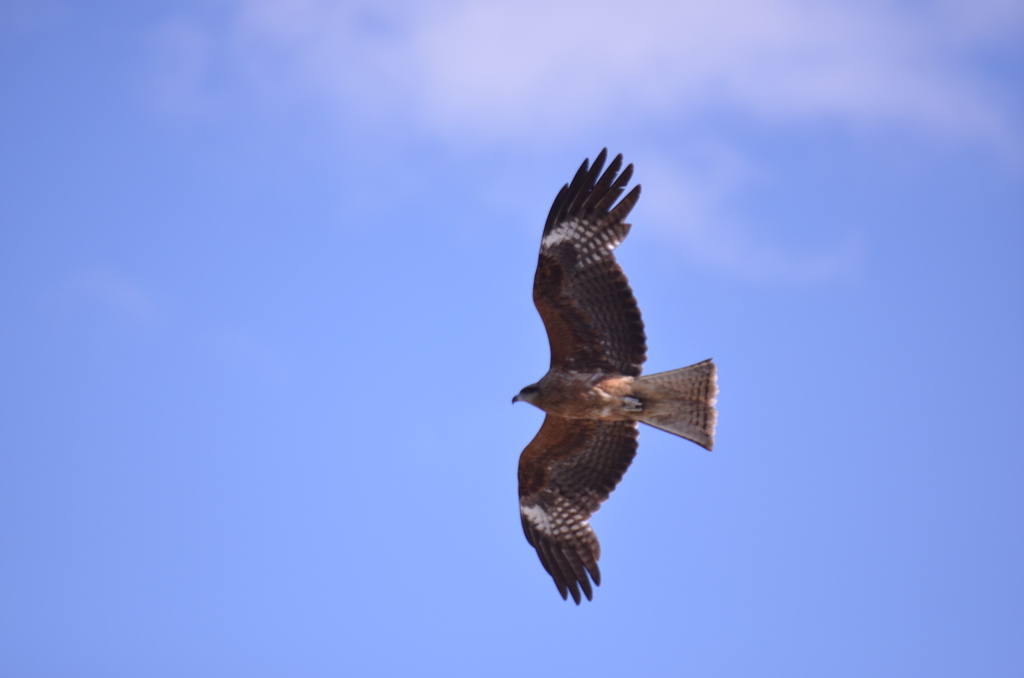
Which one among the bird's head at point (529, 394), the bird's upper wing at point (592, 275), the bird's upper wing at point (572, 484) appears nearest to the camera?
the bird's upper wing at point (592, 275)

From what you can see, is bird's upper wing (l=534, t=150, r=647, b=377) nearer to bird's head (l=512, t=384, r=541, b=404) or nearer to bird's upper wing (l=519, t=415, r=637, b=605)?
bird's head (l=512, t=384, r=541, b=404)

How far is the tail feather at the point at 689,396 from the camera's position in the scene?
971 centimetres

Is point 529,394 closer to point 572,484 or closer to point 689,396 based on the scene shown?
point 572,484

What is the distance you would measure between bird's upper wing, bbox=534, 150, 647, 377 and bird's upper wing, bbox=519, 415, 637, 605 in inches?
37.4

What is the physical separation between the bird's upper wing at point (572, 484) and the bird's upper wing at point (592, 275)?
3.12ft

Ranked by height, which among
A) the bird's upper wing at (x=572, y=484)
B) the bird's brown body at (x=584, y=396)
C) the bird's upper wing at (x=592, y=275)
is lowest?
the bird's upper wing at (x=572, y=484)

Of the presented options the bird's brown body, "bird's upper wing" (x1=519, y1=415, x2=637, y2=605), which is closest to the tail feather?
the bird's brown body

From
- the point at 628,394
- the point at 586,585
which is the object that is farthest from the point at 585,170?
the point at 586,585

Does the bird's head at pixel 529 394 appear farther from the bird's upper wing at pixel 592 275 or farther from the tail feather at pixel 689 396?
the tail feather at pixel 689 396

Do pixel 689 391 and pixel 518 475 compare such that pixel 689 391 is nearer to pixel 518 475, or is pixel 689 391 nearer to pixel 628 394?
pixel 628 394

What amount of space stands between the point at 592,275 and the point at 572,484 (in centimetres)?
236

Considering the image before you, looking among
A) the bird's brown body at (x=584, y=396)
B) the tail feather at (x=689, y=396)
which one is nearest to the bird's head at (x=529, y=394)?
the bird's brown body at (x=584, y=396)

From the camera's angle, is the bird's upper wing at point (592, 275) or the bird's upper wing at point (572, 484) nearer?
the bird's upper wing at point (592, 275)

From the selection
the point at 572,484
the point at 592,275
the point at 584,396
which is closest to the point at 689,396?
the point at 584,396
